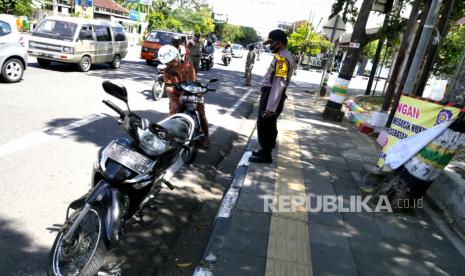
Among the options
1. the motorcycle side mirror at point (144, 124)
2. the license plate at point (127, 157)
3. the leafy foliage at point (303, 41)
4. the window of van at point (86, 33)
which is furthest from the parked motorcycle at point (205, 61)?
the leafy foliage at point (303, 41)

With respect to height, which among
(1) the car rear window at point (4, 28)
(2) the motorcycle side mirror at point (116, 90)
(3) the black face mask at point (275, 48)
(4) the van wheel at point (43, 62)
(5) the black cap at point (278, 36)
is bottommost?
(4) the van wheel at point (43, 62)

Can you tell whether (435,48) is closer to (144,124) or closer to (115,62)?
(144,124)

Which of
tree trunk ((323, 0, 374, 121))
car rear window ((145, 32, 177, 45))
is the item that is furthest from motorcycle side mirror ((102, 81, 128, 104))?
car rear window ((145, 32, 177, 45))

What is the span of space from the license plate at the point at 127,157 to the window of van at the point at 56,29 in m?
11.5

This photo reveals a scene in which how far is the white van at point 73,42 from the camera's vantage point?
41.2 feet

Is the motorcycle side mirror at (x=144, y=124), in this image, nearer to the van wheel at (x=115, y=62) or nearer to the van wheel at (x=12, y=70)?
the van wheel at (x=12, y=70)

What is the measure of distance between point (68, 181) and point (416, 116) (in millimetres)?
4740

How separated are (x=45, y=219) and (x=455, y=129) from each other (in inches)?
179

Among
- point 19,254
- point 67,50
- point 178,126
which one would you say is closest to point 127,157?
point 19,254

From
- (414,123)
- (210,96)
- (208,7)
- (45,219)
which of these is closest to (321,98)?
(210,96)

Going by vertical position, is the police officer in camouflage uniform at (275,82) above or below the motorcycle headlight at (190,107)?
above

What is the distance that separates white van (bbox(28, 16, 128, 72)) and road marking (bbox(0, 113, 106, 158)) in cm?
676

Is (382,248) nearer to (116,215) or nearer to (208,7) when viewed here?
(116,215)

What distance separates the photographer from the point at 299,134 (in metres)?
8.48
